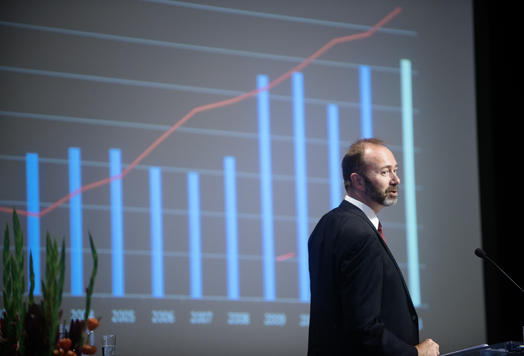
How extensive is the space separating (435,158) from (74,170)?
2.29 metres

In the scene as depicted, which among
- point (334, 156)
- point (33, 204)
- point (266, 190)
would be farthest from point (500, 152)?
point (33, 204)

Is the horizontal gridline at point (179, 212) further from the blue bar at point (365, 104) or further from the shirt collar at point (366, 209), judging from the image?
the shirt collar at point (366, 209)

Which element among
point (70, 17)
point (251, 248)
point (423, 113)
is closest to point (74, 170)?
point (70, 17)

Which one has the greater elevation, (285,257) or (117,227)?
(117,227)

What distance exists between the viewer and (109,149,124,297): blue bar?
3246 millimetres

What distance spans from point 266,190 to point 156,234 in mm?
695

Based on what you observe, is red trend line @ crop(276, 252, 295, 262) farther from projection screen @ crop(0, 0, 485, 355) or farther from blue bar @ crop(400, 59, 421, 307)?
blue bar @ crop(400, 59, 421, 307)

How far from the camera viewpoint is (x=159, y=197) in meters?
3.38

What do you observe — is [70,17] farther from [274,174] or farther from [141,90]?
[274,174]

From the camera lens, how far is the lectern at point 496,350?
1.77 metres

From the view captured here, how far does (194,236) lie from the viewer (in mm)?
3412

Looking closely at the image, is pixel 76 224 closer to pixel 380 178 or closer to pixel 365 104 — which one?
pixel 380 178

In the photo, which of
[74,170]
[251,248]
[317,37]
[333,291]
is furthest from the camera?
[317,37]

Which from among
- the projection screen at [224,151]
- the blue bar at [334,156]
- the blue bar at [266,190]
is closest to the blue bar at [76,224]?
the projection screen at [224,151]
